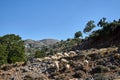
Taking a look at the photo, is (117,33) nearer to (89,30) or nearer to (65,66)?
(65,66)

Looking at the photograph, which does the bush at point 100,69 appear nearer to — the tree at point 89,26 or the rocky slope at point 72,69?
the rocky slope at point 72,69

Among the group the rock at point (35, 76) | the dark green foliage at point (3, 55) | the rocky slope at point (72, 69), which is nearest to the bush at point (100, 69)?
the rocky slope at point (72, 69)

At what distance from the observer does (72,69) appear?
30.0m

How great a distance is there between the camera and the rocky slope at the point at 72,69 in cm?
2755

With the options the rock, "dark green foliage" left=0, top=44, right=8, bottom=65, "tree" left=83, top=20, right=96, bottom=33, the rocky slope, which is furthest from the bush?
"tree" left=83, top=20, right=96, bottom=33

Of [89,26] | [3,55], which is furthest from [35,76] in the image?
[89,26]

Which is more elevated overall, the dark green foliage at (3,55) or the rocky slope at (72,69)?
the dark green foliage at (3,55)

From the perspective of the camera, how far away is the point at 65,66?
1206 inches

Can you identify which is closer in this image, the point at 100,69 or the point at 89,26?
the point at 100,69

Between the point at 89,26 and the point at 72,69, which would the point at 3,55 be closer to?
the point at 72,69

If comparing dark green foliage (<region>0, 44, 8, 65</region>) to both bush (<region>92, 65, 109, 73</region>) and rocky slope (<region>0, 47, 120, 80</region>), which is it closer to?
rocky slope (<region>0, 47, 120, 80</region>)


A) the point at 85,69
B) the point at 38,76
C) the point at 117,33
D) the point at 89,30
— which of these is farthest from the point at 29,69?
the point at 89,30

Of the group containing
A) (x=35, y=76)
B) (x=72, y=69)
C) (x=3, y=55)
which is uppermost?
(x=3, y=55)

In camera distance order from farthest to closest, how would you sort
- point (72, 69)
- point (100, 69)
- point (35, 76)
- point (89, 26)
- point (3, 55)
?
1. point (89, 26)
2. point (3, 55)
3. point (72, 69)
4. point (35, 76)
5. point (100, 69)
